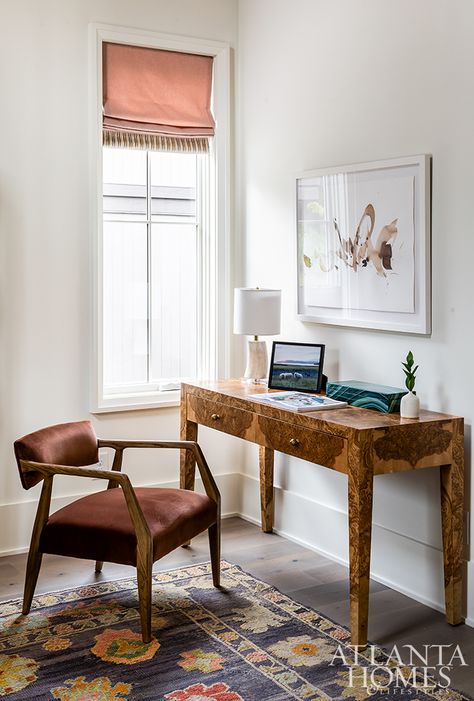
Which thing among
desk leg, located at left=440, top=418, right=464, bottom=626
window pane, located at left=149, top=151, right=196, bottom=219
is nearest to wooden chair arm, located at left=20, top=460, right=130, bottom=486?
desk leg, located at left=440, top=418, right=464, bottom=626

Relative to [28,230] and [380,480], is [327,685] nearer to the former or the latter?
[380,480]

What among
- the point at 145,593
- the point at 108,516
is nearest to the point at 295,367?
the point at 108,516

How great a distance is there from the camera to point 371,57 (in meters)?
3.45

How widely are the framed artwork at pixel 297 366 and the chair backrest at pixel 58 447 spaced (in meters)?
0.90

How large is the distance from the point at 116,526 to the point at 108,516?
82 mm

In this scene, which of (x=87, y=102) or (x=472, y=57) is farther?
(x=87, y=102)

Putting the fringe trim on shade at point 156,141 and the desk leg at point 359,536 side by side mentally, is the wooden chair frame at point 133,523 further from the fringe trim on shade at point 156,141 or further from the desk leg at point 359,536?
the fringe trim on shade at point 156,141

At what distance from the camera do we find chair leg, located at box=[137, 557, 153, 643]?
2.86 metres

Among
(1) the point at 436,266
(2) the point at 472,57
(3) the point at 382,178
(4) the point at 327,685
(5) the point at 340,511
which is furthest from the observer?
(5) the point at 340,511

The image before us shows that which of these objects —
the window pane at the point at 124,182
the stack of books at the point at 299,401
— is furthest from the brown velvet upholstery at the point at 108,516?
the window pane at the point at 124,182

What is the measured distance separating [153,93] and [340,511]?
7.55ft

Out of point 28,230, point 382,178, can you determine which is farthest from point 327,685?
point 28,230

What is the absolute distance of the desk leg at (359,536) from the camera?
282 cm

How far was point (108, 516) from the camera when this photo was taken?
2992 mm
